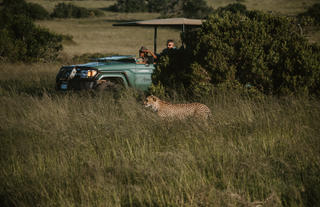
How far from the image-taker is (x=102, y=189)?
3031 millimetres

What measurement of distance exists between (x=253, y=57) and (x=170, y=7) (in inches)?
2172

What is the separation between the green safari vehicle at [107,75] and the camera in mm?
7406

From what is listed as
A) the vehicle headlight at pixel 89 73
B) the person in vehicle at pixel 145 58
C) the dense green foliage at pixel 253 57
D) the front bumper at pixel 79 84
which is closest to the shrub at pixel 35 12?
the person in vehicle at pixel 145 58

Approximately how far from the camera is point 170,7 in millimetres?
58781

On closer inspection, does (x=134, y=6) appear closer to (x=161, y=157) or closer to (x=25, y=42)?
(x=25, y=42)

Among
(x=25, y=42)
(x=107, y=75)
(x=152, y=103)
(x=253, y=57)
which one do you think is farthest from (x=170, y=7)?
(x=152, y=103)

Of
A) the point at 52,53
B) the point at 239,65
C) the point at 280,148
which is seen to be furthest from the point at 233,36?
the point at 52,53

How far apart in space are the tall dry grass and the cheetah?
0.24 meters

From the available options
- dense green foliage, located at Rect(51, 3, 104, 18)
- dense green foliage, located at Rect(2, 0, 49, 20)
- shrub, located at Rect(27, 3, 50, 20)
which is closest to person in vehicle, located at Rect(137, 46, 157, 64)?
dense green foliage, located at Rect(2, 0, 49, 20)

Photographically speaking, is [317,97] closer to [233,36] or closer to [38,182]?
[233,36]

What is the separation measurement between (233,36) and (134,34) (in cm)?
3816

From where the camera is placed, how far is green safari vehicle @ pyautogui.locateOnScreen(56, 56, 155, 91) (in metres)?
7.41

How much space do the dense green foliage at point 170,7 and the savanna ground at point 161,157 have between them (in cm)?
3946

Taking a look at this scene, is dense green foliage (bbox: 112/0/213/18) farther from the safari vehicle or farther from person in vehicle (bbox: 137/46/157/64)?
the safari vehicle
